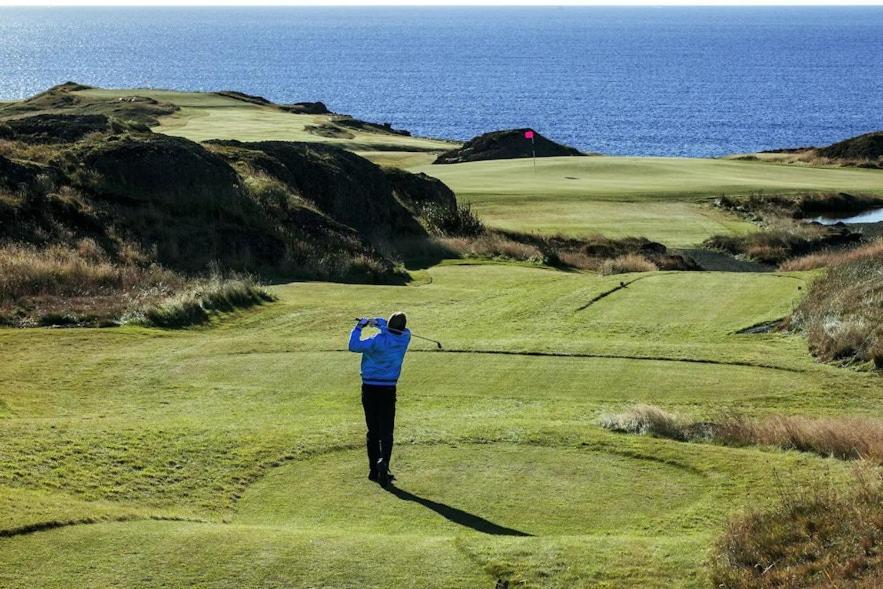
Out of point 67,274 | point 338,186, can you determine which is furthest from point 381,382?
point 338,186

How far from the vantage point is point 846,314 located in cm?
2345

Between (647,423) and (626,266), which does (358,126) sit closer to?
(626,266)

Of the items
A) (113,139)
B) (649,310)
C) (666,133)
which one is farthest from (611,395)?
(666,133)

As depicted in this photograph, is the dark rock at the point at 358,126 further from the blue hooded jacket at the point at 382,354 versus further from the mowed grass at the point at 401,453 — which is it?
the blue hooded jacket at the point at 382,354

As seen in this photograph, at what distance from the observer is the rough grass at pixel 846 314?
21562mm

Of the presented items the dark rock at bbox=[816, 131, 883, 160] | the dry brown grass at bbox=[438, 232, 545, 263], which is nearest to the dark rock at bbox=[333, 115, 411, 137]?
the dark rock at bbox=[816, 131, 883, 160]

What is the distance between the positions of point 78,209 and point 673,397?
20611 millimetres

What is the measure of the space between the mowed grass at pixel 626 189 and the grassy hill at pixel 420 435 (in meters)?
12.4

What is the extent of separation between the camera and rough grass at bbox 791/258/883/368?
849 inches

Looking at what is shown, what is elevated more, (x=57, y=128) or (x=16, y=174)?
(x=57, y=128)

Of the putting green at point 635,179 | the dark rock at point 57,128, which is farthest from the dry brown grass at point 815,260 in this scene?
the dark rock at point 57,128

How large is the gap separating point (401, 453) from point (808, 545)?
5.68 m

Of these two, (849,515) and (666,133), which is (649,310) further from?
(666,133)

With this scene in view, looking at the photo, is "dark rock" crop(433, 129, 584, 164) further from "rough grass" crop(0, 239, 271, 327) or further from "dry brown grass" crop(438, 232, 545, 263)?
"rough grass" crop(0, 239, 271, 327)
